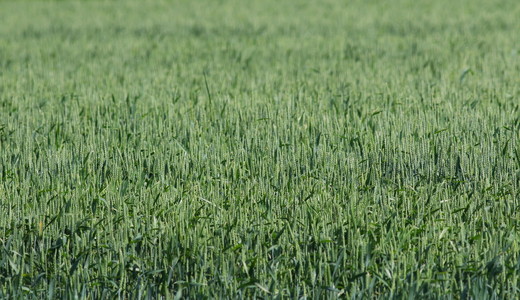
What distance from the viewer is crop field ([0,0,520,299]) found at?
126 inches

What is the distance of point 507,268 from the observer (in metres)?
3.13

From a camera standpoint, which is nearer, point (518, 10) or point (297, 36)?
point (297, 36)

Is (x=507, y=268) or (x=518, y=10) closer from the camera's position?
(x=507, y=268)

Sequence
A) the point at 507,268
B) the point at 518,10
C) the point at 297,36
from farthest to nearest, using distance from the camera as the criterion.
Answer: the point at 518,10
the point at 297,36
the point at 507,268

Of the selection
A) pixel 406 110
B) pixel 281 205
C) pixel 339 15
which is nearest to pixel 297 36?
pixel 339 15

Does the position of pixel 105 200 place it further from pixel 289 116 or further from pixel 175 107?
pixel 175 107

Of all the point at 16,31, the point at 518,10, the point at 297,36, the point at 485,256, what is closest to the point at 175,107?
the point at 485,256

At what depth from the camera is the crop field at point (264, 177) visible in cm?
320

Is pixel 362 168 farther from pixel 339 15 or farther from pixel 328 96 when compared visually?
pixel 339 15

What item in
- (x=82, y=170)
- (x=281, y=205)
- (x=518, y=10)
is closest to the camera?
(x=281, y=205)

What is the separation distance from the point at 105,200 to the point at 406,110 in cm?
285

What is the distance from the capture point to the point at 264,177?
4457mm

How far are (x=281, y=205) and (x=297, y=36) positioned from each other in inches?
290

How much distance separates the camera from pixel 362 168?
4.56 meters
